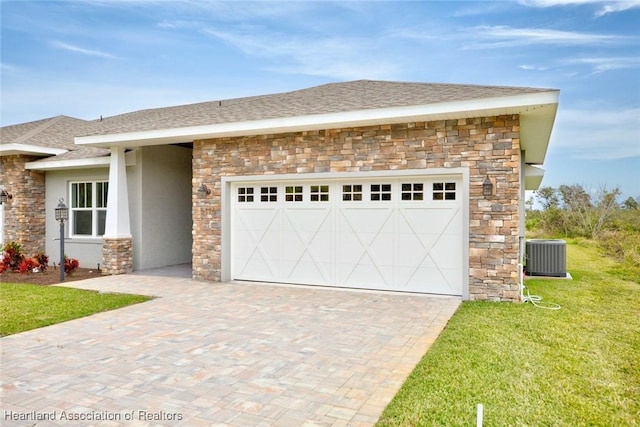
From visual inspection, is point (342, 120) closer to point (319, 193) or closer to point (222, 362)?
point (319, 193)

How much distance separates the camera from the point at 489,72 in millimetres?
17016

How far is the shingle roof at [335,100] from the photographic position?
7828 millimetres

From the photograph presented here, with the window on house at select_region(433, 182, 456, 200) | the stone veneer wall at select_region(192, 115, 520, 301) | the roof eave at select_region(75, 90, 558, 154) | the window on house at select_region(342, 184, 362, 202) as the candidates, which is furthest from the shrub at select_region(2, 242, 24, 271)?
the window on house at select_region(433, 182, 456, 200)

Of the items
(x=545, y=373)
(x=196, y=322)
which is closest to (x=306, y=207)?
(x=196, y=322)

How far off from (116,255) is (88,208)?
2.68m

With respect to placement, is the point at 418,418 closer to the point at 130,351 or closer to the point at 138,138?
the point at 130,351

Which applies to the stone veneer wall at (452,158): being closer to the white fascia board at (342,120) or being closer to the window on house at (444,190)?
the white fascia board at (342,120)

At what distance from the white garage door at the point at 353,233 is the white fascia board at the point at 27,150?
23.4ft

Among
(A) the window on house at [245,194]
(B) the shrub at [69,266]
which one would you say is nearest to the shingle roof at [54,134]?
(B) the shrub at [69,266]

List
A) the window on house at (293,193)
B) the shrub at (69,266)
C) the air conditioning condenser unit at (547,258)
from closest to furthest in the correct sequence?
the window on house at (293,193), the air conditioning condenser unit at (547,258), the shrub at (69,266)

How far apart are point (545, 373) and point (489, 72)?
15283mm

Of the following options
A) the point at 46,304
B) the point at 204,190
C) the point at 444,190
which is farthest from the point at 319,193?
the point at 46,304

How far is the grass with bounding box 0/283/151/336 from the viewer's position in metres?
6.51

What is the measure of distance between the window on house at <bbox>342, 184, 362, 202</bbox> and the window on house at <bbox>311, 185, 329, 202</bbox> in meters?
0.40
